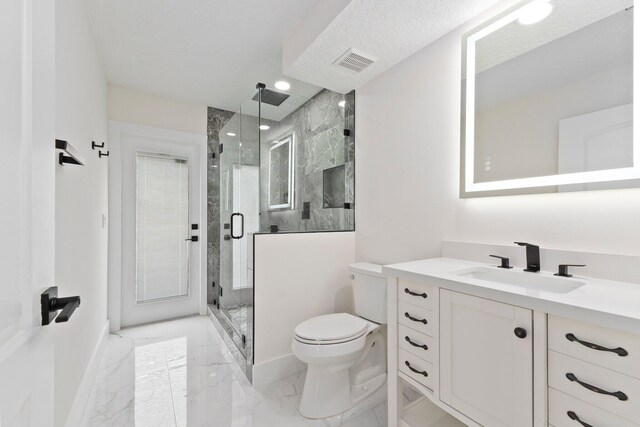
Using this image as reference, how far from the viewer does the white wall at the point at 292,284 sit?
206 centimetres

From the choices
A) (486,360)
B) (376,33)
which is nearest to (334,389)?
(486,360)

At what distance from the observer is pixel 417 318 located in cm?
137

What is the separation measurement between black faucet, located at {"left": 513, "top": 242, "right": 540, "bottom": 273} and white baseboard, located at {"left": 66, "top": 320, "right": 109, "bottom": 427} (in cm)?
243

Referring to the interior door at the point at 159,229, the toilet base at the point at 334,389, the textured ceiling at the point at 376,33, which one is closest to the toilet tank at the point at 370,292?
the toilet base at the point at 334,389

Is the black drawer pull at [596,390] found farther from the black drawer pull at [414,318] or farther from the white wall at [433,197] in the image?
the white wall at [433,197]

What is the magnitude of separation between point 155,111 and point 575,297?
381 centimetres

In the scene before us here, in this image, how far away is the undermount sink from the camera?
1226 millimetres

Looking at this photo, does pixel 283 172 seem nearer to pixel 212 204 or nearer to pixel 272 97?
pixel 272 97

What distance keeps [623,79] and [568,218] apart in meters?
0.61

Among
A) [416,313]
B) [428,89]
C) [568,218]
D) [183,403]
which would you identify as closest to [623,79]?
[568,218]

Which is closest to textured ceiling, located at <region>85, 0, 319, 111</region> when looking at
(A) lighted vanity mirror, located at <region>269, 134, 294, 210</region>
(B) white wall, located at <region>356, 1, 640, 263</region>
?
(A) lighted vanity mirror, located at <region>269, 134, 294, 210</region>

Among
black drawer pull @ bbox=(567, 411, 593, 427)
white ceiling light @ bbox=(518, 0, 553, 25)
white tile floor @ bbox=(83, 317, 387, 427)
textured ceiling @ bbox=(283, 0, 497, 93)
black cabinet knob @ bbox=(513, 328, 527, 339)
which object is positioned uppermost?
textured ceiling @ bbox=(283, 0, 497, 93)

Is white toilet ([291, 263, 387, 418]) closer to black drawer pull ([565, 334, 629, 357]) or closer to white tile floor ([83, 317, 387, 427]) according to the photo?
white tile floor ([83, 317, 387, 427])

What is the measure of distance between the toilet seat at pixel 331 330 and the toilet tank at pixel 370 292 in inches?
3.9
